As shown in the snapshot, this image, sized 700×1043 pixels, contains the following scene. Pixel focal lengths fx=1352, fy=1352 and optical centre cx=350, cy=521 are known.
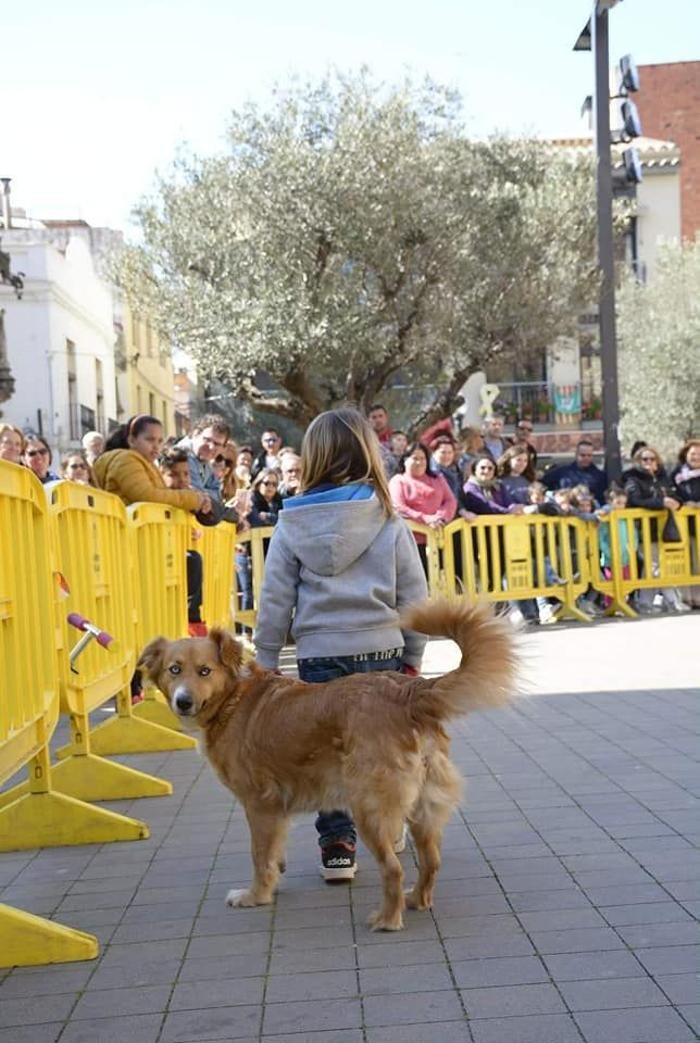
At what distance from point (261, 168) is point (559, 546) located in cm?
1195

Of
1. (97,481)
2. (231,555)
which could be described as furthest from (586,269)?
(97,481)

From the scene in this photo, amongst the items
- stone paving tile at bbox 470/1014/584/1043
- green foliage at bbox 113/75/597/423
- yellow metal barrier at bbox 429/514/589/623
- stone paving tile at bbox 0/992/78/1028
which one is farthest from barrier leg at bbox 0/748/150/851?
green foliage at bbox 113/75/597/423

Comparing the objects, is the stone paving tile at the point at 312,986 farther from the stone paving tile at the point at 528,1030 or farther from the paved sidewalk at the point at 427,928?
the stone paving tile at the point at 528,1030

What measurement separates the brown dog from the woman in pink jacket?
9352mm

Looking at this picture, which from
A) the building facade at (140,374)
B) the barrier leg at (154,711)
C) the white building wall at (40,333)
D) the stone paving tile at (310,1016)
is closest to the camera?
the stone paving tile at (310,1016)

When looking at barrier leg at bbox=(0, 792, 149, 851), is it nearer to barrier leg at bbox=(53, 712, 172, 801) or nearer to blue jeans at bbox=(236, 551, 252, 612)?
barrier leg at bbox=(53, 712, 172, 801)

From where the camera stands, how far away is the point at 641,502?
16438 millimetres

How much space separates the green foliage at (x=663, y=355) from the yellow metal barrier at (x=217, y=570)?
89.1 feet

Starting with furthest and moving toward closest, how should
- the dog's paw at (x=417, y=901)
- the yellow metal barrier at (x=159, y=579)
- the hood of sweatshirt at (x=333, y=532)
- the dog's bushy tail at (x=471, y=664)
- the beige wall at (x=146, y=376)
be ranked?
the beige wall at (x=146, y=376) < the yellow metal barrier at (x=159, y=579) < the hood of sweatshirt at (x=333, y=532) < the dog's paw at (x=417, y=901) < the dog's bushy tail at (x=471, y=664)

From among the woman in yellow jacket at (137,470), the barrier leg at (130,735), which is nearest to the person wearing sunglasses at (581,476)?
the woman in yellow jacket at (137,470)

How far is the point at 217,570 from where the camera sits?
1138cm

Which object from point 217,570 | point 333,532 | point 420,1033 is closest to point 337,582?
point 333,532

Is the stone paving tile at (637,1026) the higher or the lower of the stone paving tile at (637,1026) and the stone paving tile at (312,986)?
the higher

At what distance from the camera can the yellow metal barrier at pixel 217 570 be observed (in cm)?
1059
